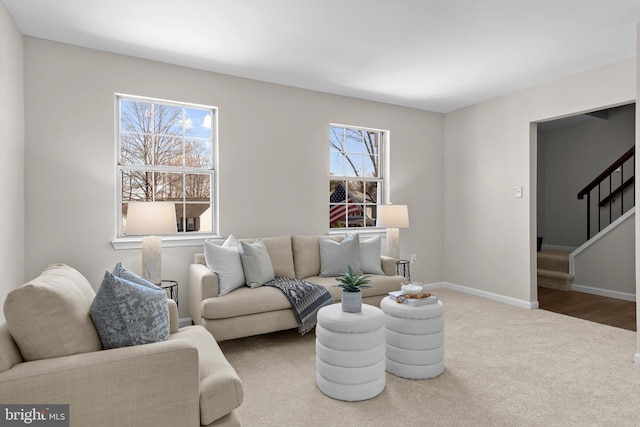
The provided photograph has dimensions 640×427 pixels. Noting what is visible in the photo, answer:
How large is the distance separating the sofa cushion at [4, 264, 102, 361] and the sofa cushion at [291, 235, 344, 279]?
2423 millimetres

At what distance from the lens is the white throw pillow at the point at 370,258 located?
4070 mm

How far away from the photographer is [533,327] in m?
3.73

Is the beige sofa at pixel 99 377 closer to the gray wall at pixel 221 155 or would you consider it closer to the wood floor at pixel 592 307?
the gray wall at pixel 221 155

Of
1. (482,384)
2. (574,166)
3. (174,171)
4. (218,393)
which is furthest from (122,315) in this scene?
(574,166)

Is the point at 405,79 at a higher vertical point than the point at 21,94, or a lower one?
higher

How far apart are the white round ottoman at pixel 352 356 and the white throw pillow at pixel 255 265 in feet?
3.78

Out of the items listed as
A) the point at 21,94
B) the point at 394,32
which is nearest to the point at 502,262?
the point at 394,32

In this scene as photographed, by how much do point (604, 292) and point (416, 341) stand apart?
4002 millimetres

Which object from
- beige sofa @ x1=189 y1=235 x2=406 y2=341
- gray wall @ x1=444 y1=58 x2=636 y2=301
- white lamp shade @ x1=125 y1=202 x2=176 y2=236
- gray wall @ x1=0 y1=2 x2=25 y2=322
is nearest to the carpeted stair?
gray wall @ x1=444 y1=58 x2=636 y2=301

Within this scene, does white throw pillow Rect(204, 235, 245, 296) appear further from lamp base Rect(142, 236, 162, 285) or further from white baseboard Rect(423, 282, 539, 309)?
white baseboard Rect(423, 282, 539, 309)

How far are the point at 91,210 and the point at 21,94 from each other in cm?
105

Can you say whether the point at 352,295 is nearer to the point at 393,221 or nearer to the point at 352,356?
the point at 352,356

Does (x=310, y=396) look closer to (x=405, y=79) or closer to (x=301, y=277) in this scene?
(x=301, y=277)

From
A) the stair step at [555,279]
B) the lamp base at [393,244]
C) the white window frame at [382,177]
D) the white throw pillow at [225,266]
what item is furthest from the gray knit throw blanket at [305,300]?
the stair step at [555,279]
